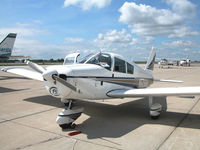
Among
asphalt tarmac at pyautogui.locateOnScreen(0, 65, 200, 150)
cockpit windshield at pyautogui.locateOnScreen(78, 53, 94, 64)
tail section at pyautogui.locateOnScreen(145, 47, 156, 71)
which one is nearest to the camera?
asphalt tarmac at pyautogui.locateOnScreen(0, 65, 200, 150)

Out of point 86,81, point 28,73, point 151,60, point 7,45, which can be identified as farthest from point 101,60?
point 7,45

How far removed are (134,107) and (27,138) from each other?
4.57 metres

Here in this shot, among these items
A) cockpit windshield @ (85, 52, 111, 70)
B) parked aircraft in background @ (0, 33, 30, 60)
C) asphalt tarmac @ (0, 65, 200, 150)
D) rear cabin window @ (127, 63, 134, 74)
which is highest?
parked aircraft in background @ (0, 33, 30, 60)

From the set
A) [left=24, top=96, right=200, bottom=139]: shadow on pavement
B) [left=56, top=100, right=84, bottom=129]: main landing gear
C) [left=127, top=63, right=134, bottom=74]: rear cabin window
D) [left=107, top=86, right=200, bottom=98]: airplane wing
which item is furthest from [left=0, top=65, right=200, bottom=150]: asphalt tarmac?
[left=127, top=63, right=134, bottom=74]: rear cabin window

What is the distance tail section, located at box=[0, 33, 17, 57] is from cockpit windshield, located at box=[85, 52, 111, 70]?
19413 mm

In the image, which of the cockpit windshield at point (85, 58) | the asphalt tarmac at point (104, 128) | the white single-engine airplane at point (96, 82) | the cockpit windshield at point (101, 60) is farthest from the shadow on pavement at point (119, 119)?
the cockpit windshield at point (85, 58)

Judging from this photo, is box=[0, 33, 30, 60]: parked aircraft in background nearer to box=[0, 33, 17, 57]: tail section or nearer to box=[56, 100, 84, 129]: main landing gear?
box=[0, 33, 17, 57]: tail section

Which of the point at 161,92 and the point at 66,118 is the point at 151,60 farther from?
the point at 66,118

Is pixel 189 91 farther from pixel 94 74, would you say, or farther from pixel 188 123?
pixel 94 74

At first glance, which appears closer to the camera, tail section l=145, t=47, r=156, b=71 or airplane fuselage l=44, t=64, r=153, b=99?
airplane fuselage l=44, t=64, r=153, b=99

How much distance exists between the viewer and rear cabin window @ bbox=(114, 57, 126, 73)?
21.9 feet

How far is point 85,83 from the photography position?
557 centimetres

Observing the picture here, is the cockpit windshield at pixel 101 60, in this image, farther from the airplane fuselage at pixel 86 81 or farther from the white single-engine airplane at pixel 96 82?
the airplane fuselage at pixel 86 81

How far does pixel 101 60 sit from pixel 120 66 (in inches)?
34.1
